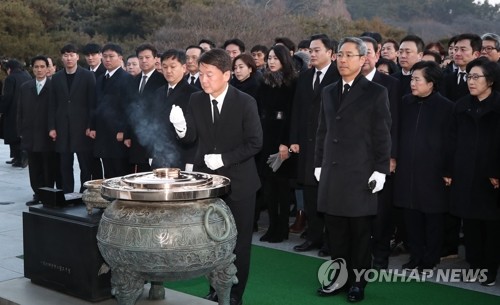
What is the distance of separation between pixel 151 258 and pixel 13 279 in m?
1.80

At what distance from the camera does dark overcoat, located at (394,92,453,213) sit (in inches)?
207

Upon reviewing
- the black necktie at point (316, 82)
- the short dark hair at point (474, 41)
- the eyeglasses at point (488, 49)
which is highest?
the short dark hair at point (474, 41)

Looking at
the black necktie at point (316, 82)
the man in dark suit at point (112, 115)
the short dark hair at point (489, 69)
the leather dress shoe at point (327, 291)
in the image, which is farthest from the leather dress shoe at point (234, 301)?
the man in dark suit at point (112, 115)

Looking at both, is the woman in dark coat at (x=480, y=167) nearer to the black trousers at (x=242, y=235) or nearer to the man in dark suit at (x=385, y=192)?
the man in dark suit at (x=385, y=192)

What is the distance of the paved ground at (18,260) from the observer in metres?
4.37

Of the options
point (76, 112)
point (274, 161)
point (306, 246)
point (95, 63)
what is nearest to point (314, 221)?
point (306, 246)

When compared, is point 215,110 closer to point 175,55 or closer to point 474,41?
point 175,55

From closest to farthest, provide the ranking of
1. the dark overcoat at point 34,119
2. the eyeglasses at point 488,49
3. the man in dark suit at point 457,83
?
the man in dark suit at point 457,83, the eyeglasses at point 488,49, the dark overcoat at point 34,119

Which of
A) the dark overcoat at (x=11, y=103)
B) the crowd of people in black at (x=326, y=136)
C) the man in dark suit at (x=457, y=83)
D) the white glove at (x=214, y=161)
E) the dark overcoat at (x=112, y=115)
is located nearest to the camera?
the white glove at (x=214, y=161)

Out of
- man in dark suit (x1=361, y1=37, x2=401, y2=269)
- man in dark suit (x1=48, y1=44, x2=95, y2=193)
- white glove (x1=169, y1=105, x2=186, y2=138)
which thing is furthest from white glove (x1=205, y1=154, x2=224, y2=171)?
man in dark suit (x1=48, y1=44, x2=95, y2=193)

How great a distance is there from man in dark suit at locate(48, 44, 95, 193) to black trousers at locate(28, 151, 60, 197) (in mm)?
378

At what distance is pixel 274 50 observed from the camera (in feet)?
20.0

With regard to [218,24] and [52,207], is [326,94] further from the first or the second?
[218,24]

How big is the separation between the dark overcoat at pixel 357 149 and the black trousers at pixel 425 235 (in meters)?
0.94
